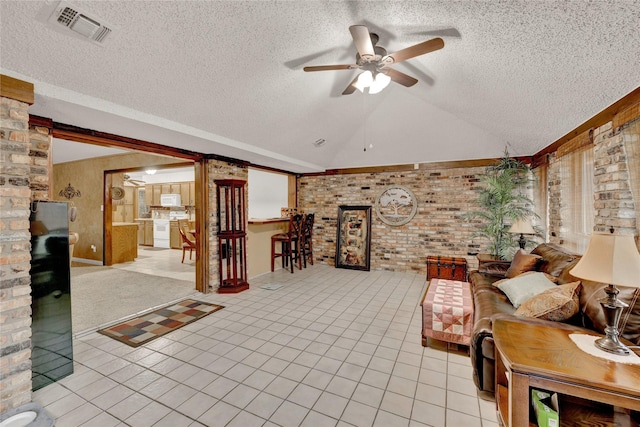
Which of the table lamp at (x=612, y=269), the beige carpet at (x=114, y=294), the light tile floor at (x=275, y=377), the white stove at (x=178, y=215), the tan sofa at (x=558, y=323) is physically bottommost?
the light tile floor at (x=275, y=377)

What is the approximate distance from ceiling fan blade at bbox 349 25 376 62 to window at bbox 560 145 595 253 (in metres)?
2.69

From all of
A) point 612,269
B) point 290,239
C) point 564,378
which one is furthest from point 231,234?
point 612,269

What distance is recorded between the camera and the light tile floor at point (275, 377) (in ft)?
5.93

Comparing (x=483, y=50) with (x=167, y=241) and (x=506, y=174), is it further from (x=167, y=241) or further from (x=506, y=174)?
(x=167, y=241)

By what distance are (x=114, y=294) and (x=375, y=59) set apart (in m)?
4.84

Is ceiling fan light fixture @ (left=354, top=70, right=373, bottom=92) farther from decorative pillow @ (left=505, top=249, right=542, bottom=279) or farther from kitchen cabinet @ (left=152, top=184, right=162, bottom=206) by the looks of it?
kitchen cabinet @ (left=152, top=184, right=162, bottom=206)

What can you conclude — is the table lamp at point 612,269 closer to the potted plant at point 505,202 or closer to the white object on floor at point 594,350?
the white object on floor at point 594,350

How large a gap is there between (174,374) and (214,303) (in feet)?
5.37

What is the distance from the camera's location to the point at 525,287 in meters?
2.56

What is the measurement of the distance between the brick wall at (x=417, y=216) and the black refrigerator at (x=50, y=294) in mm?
4802

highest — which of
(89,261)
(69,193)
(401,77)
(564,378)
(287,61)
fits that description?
(287,61)

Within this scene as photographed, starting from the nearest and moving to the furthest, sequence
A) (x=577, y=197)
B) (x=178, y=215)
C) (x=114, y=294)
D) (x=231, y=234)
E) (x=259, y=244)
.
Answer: (x=577, y=197), (x=114, y=294), (x=231, y=234), (x=259, y=244), (x=178, y=215)

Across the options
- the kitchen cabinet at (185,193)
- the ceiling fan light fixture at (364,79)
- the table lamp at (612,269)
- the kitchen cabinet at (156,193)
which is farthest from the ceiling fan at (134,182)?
the table lamp at (612,269)

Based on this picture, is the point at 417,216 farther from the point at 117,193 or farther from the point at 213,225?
the point at 117,193
